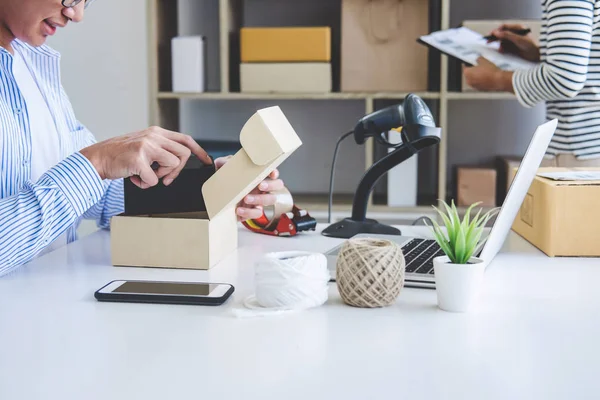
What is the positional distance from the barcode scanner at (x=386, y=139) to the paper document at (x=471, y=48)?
827 mm

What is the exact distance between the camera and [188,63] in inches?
112

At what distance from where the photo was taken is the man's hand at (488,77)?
2.32 meters

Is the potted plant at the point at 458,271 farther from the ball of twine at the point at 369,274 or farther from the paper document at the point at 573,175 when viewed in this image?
the paper document at the point at 573,175

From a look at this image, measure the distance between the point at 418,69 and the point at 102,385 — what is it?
2.25m

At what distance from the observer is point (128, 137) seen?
127 cm

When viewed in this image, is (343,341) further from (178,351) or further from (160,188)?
(160,188)

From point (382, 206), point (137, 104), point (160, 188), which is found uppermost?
point (137, 104)

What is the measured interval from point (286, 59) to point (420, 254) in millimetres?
1650

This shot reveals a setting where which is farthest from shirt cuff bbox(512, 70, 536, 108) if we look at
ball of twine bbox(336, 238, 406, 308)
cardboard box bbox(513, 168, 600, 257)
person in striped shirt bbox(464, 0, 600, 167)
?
ball of twine bbox(336, 238, 406, 308)

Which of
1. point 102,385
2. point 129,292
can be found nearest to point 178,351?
point 102,385

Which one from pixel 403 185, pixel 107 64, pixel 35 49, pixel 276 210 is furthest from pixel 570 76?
pixel 107 64

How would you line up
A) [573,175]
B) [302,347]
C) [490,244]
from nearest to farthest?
[302,347], [490,244], [573,175]

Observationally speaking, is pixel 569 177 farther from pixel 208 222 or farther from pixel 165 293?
pixel 165 293

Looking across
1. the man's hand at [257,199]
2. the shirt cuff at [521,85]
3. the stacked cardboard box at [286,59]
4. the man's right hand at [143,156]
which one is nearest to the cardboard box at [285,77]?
the stacked cardboard box at [286,59]
